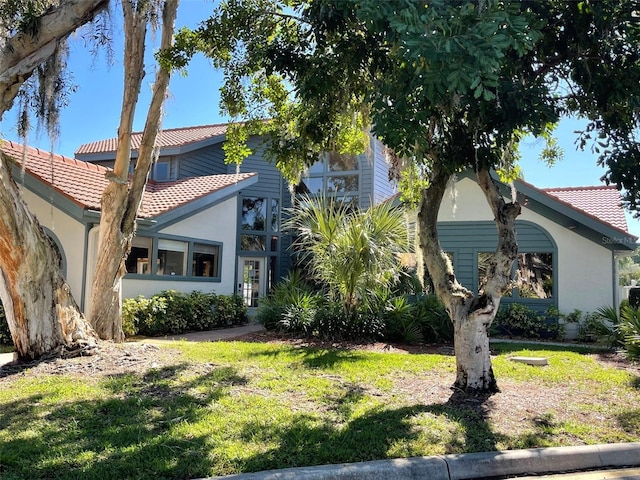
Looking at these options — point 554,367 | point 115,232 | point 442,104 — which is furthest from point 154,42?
point 554,367

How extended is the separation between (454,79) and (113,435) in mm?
4170

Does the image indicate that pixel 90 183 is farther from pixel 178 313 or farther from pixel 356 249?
pixel 356 249

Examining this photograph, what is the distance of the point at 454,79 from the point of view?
3.60 metres

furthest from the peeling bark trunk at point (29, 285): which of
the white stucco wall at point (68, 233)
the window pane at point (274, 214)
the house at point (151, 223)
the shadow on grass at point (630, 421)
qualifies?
the window pane at point (274, 214)

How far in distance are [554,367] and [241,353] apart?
17.5 feet

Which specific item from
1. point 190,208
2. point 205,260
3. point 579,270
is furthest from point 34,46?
point 579,270

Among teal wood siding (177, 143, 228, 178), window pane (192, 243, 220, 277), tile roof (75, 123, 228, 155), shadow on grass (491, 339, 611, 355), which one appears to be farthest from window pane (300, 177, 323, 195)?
shadow on grass (491, 339, 611, 355)

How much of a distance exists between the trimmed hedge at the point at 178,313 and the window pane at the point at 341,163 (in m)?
6.63

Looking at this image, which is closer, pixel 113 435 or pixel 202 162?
pixel 113 435

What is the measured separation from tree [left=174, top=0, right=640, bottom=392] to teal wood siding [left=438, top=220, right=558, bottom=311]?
20.8ft

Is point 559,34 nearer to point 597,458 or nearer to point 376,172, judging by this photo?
point 597,458

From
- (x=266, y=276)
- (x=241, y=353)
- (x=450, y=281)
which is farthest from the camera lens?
(x=266, y=276)

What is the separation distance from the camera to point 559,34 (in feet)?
18.7

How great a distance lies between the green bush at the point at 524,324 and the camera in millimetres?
12602
